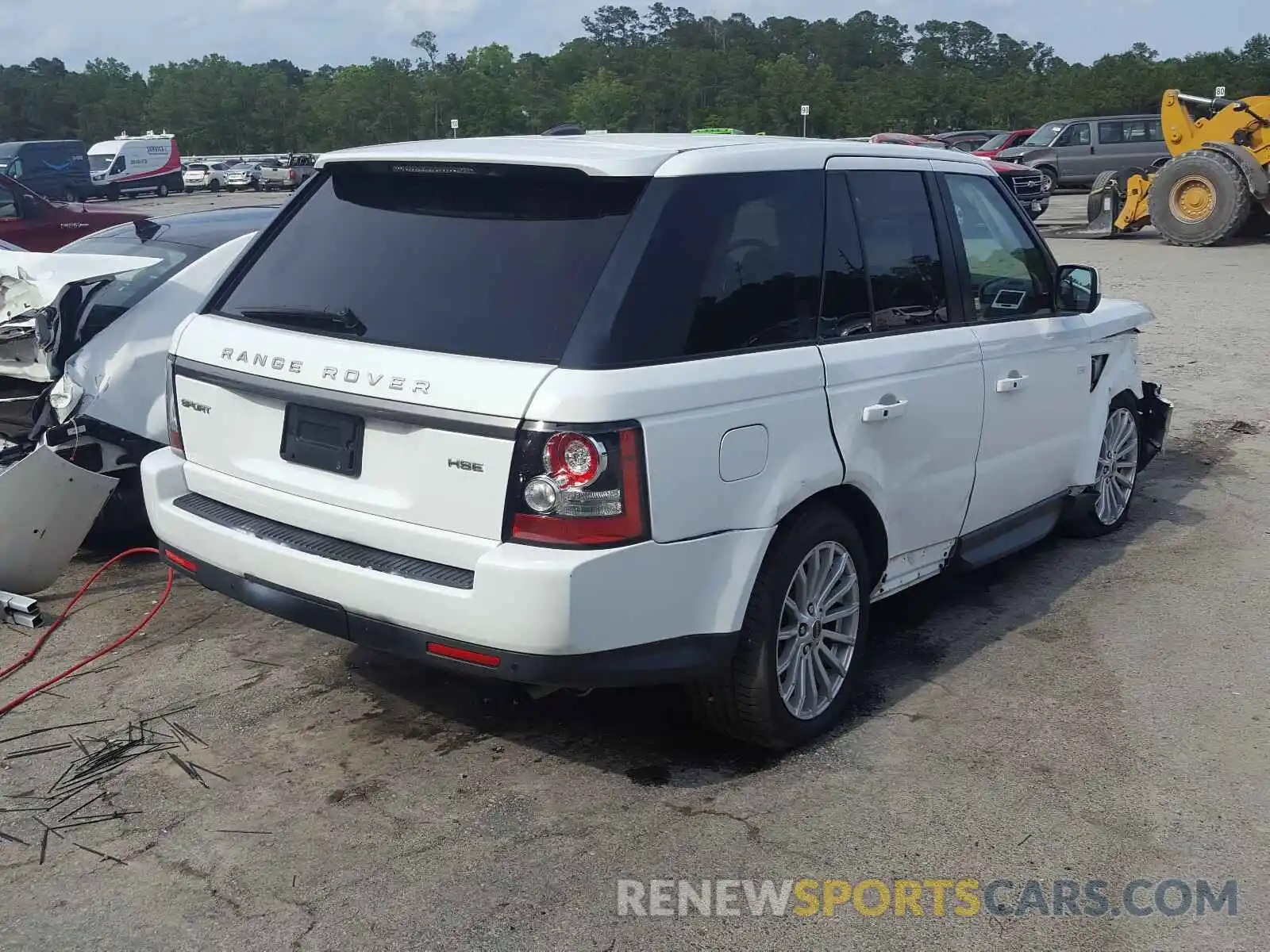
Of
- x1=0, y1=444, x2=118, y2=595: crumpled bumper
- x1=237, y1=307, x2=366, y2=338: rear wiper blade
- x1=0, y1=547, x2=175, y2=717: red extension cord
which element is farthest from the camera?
x1=0, y1=444, x2=118, y2=595: crumpled bumper

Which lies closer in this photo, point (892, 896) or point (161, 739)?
point (892, 896)

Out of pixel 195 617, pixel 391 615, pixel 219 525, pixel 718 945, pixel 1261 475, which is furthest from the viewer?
pixel 1261 475

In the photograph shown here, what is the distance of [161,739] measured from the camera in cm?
409

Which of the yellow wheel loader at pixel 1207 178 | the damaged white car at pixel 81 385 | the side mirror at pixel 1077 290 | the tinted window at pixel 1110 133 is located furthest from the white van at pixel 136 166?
the side mirror at pixel 1077 290

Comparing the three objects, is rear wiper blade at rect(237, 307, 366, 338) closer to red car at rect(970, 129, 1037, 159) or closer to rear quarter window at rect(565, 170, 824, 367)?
rear quarter window at rect(565, 170, 824, 367)

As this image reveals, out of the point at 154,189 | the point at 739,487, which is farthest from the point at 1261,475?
the point at 154,189

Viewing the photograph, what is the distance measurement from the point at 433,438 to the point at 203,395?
109 cm

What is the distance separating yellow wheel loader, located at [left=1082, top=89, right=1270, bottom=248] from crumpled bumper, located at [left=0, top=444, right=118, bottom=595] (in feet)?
61.9

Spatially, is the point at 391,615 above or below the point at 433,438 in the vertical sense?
below

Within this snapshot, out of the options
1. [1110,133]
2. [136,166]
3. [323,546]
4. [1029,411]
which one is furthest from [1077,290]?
[136,166]

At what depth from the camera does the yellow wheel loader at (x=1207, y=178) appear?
19609 millimetres

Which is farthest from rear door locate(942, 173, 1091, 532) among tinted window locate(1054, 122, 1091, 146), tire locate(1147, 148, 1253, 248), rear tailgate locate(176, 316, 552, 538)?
tinted window locate(1054, 122, 1091, 146)

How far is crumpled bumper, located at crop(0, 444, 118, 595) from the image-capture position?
515 centimetres

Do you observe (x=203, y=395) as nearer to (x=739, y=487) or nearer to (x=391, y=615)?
(x=391, y=615)
